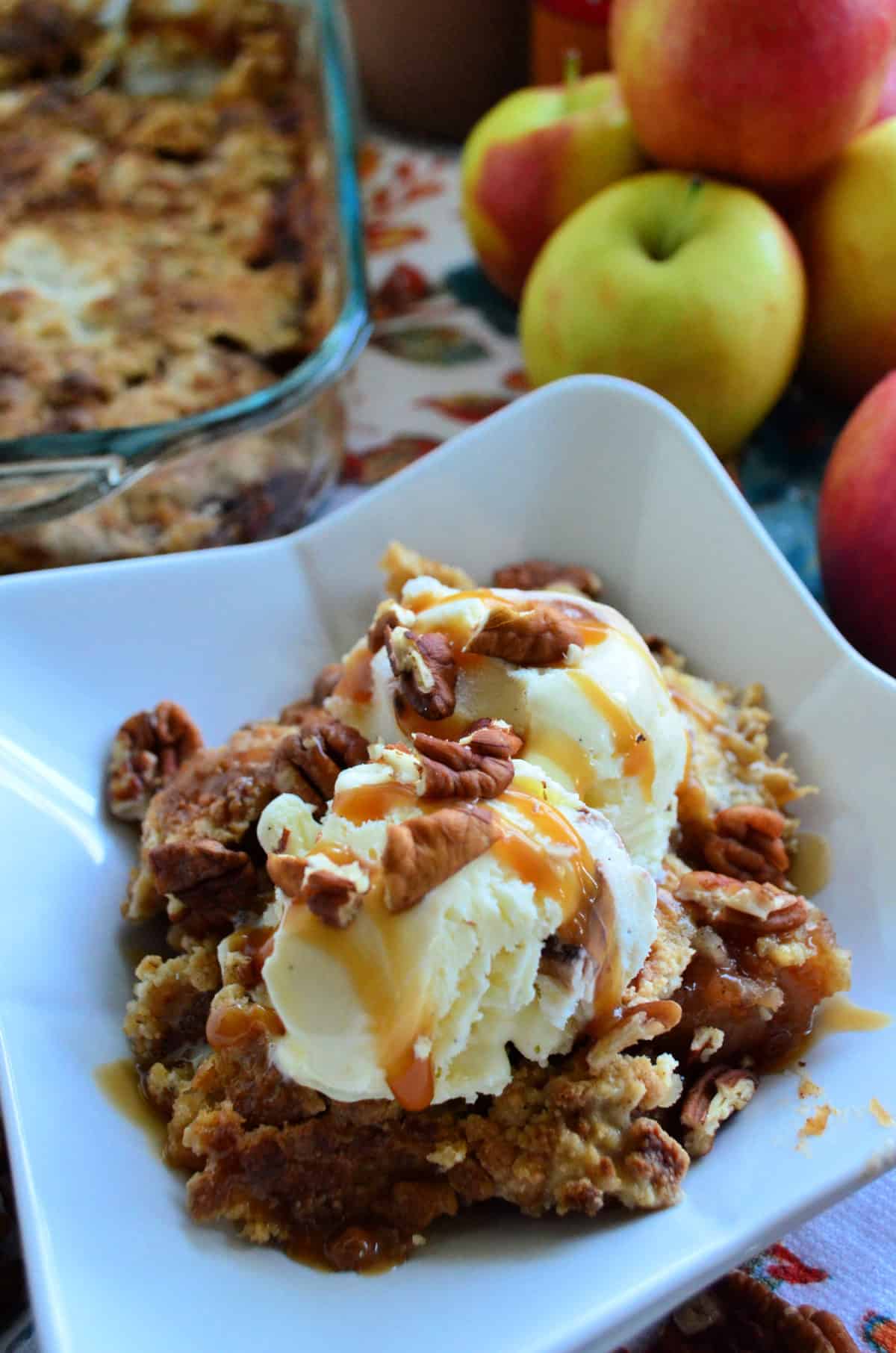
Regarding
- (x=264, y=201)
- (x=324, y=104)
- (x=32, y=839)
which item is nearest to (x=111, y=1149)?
(x=32, y=839)

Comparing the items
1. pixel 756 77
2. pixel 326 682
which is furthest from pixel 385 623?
pixel 756 77

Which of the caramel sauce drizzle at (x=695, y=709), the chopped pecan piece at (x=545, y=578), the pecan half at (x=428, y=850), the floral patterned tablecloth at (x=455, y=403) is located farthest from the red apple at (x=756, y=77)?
the pecan half at (x=428, y=850)

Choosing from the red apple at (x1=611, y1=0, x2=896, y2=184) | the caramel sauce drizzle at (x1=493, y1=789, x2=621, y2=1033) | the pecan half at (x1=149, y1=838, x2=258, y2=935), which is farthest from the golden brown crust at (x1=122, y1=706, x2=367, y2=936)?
the red apple at (x1=611, y1=0, x2=896, y2=184)

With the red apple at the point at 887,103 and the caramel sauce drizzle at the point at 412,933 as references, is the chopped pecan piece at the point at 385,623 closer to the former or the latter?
the caramel sauce drizzle at the point at 412,933

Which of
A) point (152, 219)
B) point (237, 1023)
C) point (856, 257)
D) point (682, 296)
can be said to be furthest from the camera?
point (152, 219)

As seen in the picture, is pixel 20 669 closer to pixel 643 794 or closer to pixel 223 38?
pixel 643 794

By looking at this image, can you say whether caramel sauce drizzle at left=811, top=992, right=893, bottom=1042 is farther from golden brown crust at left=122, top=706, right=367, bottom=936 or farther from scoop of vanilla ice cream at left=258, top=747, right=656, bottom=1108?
golden brown crust at left=122, top=706, right=367, bottom=936

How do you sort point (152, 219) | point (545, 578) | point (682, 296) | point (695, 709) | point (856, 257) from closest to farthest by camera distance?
point (695, 709), point (545, 578), point (682, 296), point (856, 257), point (152, 219)

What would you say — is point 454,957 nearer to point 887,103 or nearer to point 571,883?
point 571,883
